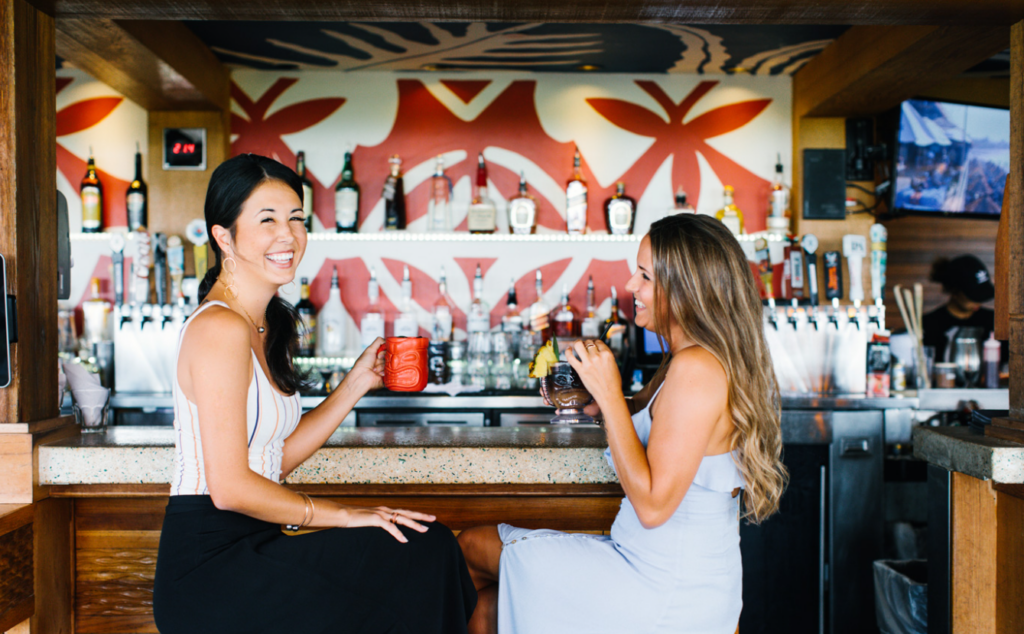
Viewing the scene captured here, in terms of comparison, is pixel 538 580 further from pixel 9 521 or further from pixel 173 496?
pixel 9 521

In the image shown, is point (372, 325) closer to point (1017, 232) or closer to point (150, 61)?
point (150, 61)

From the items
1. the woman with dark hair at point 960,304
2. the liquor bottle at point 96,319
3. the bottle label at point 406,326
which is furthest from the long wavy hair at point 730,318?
the liquor bottle at point 96,319

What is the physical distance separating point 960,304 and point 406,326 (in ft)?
9.60

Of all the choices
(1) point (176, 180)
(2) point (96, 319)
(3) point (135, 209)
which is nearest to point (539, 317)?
(1) point (176, 180)

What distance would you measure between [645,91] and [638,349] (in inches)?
55.4

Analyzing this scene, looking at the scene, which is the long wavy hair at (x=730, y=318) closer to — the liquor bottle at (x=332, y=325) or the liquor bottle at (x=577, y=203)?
the liquor bottle at (x=577, y=203)

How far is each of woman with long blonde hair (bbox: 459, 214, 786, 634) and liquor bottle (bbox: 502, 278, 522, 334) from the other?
2098mm

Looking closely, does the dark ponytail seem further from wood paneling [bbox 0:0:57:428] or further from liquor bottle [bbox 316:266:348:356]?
liquor bottle [bbox 316:266:348:356]

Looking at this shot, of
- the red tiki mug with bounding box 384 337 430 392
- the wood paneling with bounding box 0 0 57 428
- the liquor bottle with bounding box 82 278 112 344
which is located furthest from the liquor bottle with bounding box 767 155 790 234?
the liquor bottle with bounding box 82 278 112 344

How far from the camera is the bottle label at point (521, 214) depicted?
10.9 ft

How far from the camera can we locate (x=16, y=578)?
1.37 meters

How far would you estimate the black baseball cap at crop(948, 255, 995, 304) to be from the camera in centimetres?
341

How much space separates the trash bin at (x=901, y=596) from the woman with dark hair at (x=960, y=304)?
1.55m

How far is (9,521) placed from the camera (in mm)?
1347
